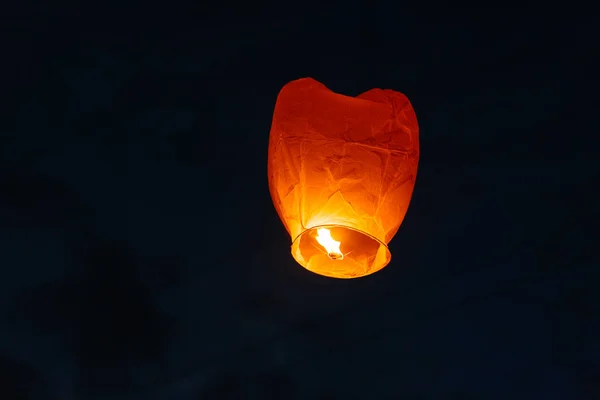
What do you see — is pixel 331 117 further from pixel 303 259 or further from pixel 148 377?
pixel 148 377

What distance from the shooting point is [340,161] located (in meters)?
2.36

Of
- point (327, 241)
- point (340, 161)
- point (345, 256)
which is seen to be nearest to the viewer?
point (340, 161)

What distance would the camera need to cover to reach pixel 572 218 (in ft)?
17.8

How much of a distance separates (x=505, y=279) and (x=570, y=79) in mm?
1783

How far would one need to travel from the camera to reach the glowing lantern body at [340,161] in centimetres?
236

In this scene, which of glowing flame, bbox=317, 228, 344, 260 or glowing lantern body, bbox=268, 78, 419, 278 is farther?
glowing flame, bbox=317, 228, 344, 260

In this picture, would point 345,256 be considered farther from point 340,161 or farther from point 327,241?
point 340,161

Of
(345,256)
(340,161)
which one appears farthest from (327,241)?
(340,161)

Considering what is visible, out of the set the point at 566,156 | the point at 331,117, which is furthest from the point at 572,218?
the point at 331,117

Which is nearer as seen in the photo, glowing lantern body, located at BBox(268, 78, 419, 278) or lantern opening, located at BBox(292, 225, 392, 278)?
glowing lantern body, located at BBox(268, 78, 419, 278)

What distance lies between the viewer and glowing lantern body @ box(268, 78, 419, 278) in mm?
2359

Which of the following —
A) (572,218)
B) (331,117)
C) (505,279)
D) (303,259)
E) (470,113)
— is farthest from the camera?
(505,279)

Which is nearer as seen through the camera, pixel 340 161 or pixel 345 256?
pixel 340 161

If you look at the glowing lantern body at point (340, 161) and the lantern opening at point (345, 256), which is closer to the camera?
the glowing lantern body at point (340, 161)
